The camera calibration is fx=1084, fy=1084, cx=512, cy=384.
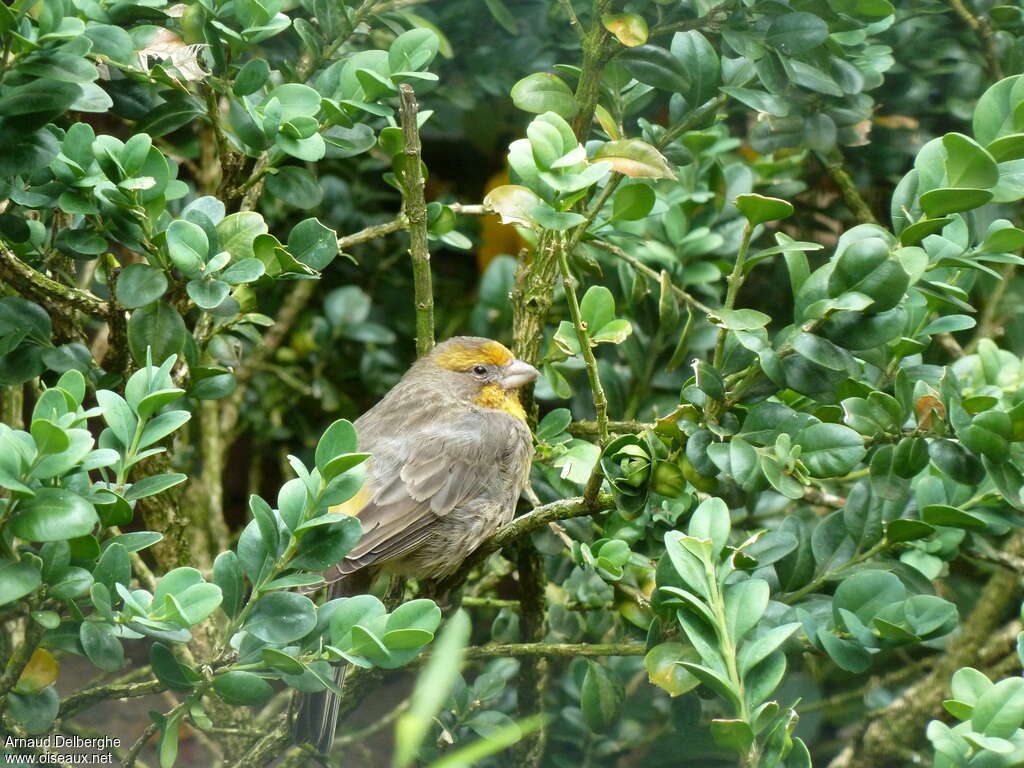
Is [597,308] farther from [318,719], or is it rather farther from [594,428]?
[318,719]

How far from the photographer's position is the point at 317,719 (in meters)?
2.24

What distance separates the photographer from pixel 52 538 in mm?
1350

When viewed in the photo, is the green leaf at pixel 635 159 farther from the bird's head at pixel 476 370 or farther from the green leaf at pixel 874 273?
the bird's head at pixel 476 370

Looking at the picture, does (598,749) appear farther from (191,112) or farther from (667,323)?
(191,112)

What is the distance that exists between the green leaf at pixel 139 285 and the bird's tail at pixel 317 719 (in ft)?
2.84

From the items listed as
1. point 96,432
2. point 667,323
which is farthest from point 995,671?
point 96,432

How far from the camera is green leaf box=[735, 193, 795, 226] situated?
5.28 feet

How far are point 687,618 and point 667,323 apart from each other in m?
0.99

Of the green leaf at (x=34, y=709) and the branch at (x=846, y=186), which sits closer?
the green leaf at (x=34, y=709)

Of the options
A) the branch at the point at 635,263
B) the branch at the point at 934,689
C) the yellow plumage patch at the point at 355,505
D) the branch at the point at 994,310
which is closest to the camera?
the branch at the point at 635,263

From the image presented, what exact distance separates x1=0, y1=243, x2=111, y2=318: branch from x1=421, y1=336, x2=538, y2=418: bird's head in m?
1.09

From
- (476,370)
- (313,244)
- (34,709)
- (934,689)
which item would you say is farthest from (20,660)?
(934,689)

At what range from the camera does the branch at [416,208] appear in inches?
76.4

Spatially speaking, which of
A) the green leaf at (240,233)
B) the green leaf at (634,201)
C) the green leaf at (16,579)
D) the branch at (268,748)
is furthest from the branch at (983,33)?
the green leaf at (16,579)
